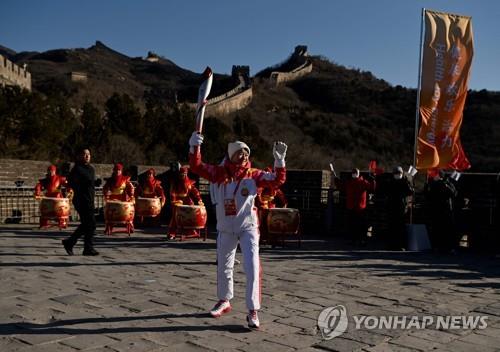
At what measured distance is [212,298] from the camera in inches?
267

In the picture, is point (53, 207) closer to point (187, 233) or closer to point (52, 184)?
point (52, 184)

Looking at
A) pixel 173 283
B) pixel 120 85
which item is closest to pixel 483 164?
pixel 173 283

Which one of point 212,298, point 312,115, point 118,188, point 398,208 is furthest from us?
point 312,115

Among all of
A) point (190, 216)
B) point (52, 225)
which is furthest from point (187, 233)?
point (52, 225)

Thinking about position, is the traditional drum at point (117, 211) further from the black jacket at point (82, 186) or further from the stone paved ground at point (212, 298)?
the black jacket at point (82, 186)

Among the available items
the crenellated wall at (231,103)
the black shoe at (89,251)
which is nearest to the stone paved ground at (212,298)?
the black shoe at (89,251)

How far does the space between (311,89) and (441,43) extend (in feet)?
245

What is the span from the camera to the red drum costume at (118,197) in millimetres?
13266

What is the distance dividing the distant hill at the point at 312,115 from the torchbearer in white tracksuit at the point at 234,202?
24646 millimetres

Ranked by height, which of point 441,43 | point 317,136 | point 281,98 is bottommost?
point 441,43

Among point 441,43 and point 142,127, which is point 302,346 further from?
point 142,127

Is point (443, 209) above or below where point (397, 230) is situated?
above

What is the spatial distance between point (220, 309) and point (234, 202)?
1.12m

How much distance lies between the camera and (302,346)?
497cm
